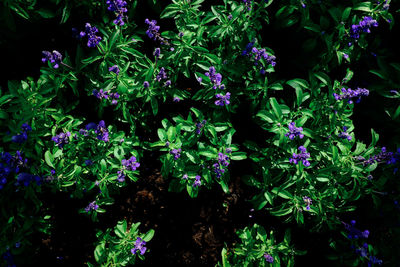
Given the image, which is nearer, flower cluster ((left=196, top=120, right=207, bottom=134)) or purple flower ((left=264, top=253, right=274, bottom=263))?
flower cluster ((left=196, top=120, right=207, bottom=134))

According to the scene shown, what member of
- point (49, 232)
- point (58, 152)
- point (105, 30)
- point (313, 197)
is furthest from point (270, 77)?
point (49, 232)

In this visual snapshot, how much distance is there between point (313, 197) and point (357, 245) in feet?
2.87

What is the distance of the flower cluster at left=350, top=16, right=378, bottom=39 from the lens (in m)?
2.91

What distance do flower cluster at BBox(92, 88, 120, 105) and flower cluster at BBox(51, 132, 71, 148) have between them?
0.51 meters

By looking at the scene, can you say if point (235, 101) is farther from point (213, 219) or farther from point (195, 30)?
point (213, 219)

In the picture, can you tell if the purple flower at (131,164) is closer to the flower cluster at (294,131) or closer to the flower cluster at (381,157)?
the flower cluster at (294,131)

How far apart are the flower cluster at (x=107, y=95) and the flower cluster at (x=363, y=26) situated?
8.68 ft

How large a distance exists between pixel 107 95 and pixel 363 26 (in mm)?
2846

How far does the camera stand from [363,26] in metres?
2.95

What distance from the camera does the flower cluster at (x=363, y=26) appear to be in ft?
9.56

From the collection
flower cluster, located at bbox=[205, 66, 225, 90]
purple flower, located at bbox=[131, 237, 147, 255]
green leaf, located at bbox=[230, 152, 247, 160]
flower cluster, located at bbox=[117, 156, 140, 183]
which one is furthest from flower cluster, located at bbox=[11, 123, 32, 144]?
green leaf, located at bbox=[230, 152, 247, 160]

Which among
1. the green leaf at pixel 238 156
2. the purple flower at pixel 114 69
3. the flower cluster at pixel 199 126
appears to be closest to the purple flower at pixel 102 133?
the purple flower at pixel 114 69

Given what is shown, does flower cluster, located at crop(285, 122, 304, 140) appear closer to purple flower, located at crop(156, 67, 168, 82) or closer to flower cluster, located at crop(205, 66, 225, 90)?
flower cluster, located at crop(205, 66, 225, 90)

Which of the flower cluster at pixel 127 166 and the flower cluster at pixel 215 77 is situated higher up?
the flower cluster at pixel 215 77
